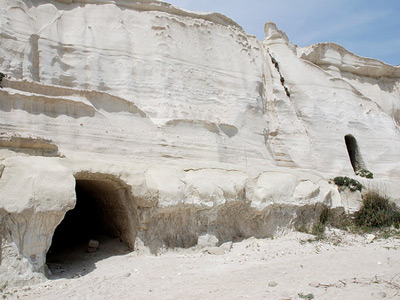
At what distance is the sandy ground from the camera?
5602 mm

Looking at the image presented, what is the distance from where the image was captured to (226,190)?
8414mm

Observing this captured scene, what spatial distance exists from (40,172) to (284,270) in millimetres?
4460

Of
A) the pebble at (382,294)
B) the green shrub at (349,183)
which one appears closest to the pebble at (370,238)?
the green shrub at (349,183)

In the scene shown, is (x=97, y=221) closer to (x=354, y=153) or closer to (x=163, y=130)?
(x=163, y=130)

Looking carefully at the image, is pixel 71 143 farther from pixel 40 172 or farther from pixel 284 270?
pixel 284 270

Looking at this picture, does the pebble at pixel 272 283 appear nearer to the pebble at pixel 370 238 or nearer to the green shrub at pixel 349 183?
the pebble at pixel 370 238

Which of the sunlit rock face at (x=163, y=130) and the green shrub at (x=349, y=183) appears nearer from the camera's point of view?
the sunlit rock face at (x=163, y=130)

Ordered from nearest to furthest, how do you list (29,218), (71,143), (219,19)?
(29,218), (71,143), (219,19)

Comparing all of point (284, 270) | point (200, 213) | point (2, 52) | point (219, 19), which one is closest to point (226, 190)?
point (200, 213)

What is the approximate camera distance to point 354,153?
13.8 m

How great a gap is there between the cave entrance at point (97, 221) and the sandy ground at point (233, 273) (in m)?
0.11

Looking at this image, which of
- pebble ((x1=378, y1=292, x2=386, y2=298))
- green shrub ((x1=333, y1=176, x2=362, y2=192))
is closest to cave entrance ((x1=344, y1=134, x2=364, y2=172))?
green shrub ((x1=333, y1=176, x2=362, y2=192))

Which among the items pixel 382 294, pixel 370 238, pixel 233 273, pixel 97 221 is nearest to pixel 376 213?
pixel 370 238

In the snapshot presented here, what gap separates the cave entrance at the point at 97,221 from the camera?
761 cm
